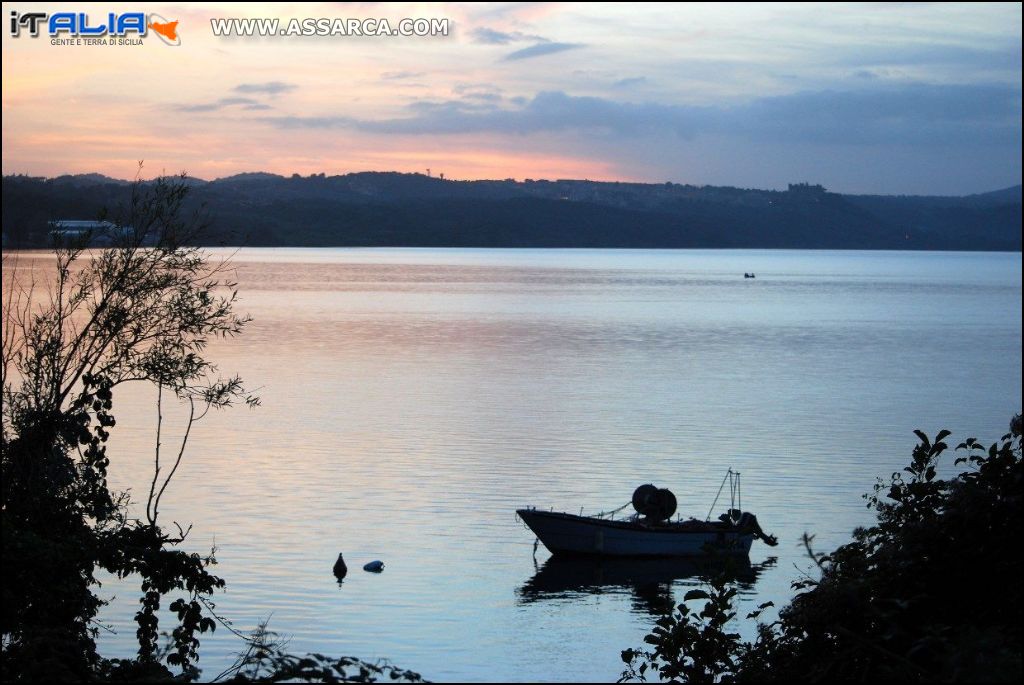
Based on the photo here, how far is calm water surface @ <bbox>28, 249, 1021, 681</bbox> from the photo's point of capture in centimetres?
2973

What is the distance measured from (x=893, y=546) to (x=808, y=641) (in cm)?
131

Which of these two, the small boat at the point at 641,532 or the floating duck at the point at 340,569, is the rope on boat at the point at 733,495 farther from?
the floating duck at the point at 340,569

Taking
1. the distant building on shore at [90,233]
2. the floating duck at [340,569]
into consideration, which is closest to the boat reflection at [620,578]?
the floating duck at [340,569]

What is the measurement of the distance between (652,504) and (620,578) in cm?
266

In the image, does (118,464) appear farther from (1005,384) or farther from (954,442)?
(1005,384)

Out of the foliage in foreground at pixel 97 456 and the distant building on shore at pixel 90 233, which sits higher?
the distant building on shore at pixel 90 233

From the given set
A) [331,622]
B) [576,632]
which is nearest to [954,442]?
[576,632]

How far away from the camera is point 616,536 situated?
3644 cm

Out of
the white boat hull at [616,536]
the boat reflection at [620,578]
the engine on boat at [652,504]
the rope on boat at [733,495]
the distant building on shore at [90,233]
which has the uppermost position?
the distant building on shore at [90,233]

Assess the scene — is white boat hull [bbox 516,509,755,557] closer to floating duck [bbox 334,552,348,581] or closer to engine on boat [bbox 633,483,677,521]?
engine on boat [bbox 633,483,677,521]

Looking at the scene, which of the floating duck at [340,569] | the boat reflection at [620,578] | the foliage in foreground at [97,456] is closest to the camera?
the foliage in foreground at [97,456]

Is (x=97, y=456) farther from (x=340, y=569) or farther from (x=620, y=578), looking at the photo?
(x=620, y=578)

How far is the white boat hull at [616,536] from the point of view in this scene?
119 ft

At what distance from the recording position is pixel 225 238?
68.1 ft
